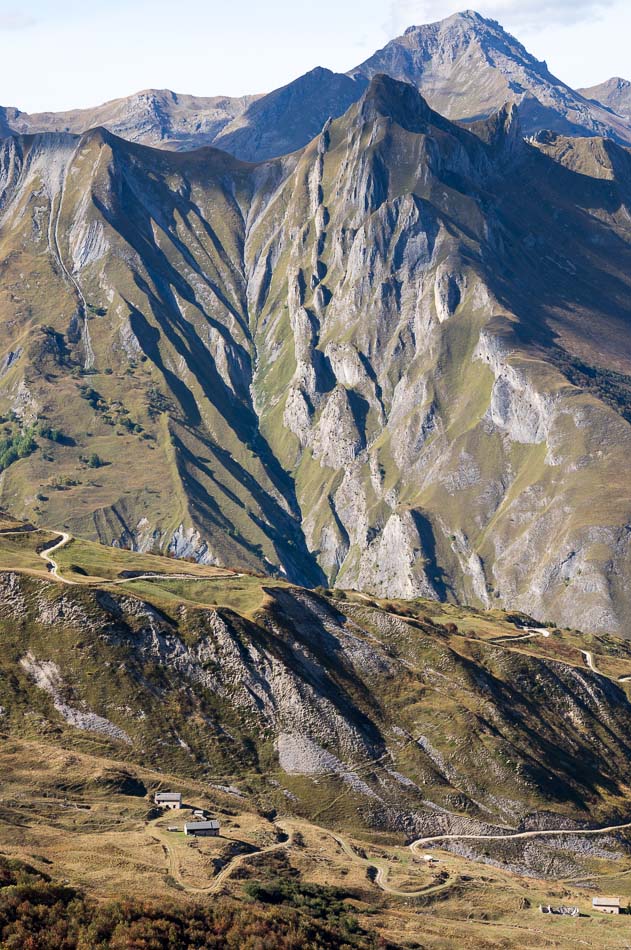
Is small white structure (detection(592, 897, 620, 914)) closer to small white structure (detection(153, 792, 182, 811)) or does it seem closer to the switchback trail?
the switchback trail

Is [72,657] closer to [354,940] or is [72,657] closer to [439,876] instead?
[439,876]

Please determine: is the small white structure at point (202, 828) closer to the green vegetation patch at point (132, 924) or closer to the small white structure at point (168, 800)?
the small white structure at point (168, 800)

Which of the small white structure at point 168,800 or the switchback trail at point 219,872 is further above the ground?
the switchback trail at point 219,872

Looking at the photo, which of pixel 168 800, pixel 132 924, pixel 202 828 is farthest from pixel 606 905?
pixel 132 924

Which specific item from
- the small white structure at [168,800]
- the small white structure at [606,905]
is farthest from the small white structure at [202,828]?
the small white structure at [606,905]

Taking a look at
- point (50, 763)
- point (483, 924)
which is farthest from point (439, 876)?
point (50, 763)

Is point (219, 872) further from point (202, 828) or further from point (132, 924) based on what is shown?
point (132, 924)

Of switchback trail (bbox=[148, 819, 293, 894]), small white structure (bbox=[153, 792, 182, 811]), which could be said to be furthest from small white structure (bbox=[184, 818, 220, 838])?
small white structure (bbox=[153, 792, 182, 811])
